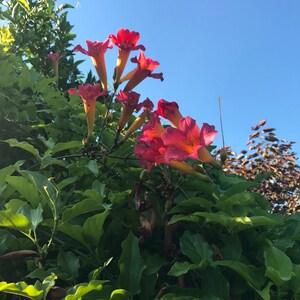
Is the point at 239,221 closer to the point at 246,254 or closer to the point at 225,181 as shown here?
the point at 246,254

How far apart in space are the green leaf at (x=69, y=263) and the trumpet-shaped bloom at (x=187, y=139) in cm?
44

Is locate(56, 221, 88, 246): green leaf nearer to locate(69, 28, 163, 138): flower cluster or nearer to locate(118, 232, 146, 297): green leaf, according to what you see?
A: locate(118, 232, 146, 297): green leaf

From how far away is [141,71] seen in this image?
1.97 metres

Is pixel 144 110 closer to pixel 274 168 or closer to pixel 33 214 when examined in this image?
pixel 33 214

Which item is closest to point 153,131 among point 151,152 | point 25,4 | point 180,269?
point 151,152

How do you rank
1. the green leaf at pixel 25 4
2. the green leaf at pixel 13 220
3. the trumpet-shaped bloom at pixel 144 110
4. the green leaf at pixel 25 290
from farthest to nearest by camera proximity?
the green leaf at pixel 25 4, the trumpet-shaped bloom at pixel 144 110, the green leaf at pixel 13 220, the green leaf at pixel 25 290

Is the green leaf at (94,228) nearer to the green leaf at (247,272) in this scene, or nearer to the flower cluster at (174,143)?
the flower cluster at (174,143)

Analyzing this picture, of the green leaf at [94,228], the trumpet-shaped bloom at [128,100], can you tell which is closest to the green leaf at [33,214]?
the green leaf at [94,228]

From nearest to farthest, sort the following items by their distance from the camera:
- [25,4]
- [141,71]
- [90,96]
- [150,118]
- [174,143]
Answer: [174,143], [150,118], [90,96], [141,71], [25,4]

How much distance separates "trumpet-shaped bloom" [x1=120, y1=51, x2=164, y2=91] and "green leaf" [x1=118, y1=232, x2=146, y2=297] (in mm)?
916

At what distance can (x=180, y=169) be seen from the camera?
153 cm

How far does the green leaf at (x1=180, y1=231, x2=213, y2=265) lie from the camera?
1.32 metres

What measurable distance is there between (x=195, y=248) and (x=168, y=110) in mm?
558

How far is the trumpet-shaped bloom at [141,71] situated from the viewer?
194 centimetres
